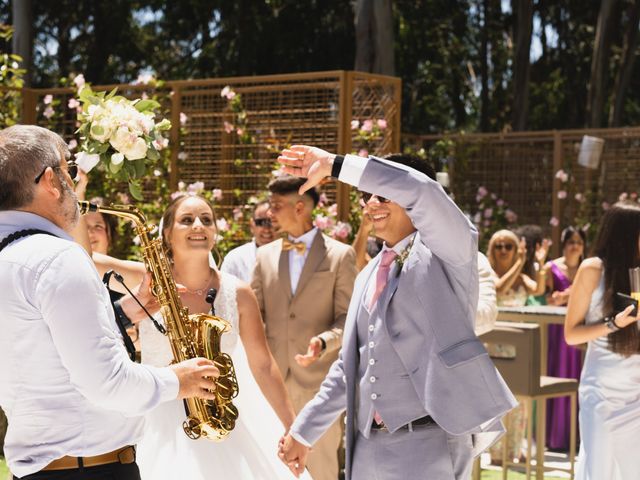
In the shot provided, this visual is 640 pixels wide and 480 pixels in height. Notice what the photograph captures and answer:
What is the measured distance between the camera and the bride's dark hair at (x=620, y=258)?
6035 mm

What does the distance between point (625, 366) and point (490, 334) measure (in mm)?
1513

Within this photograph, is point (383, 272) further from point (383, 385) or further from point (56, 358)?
point (56, 358)

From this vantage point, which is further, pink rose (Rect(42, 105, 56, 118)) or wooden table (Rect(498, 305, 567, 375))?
pink rose (Rect(42, 105, 56, 118))

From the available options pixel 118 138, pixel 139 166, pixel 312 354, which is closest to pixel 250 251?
pixel 312 354

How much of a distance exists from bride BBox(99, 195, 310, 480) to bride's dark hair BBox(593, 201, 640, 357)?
2026mm

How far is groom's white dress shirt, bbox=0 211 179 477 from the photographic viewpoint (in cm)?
302

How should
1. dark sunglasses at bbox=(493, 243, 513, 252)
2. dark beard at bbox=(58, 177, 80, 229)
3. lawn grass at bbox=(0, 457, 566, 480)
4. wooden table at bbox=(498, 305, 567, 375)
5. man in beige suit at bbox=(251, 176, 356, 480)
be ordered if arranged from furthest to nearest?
dark sunglasses at bbox=(493, 243, 513, 252)
lawn grass at bbox=(0, 457, 566, 480)
wooden table at bbox=(498, 305, 567, 375)
man in beige suit at bbox=(251, 176, 356, 480)
dark beard at bbox=(58, 177, 80, 229)

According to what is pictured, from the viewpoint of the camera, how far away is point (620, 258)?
605 cm

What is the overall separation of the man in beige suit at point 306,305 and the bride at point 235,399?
55.0 inches

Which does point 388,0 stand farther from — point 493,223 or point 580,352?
point 580,352

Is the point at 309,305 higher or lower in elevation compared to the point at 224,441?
higher

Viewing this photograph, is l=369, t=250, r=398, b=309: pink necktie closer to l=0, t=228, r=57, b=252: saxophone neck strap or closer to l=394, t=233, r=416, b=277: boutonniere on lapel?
l=394, t=233, r=416, b=277: boutonniere on lapel

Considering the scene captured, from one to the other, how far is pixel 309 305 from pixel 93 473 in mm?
3804

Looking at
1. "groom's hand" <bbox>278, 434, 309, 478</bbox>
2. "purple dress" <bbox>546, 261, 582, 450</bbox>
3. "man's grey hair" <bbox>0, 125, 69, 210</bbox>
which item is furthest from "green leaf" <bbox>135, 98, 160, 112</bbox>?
"purple dress" <bbox>546, 261, 582, 450</bbox>
